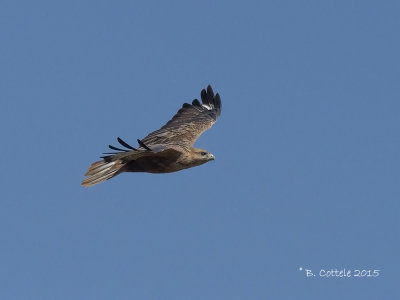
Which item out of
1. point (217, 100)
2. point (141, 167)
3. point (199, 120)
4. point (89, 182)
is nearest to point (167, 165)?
point (141, 167)

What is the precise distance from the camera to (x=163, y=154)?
16891 millimetres

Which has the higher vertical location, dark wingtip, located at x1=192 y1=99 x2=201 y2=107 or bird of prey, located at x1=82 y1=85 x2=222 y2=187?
dark wingtip, located at x1=192 y1=99 x2=201 y2=107

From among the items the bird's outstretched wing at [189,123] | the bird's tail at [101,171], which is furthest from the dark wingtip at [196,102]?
the bird's tail at [101,171]

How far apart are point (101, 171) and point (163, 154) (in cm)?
132

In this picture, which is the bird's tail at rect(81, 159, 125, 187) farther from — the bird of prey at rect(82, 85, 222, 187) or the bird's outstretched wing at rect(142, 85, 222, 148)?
the bird's outstretched wing at rect(142, 85, 222, 148)

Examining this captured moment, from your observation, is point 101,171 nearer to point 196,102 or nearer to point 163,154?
point 163,154

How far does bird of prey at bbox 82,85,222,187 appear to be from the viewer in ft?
52.7

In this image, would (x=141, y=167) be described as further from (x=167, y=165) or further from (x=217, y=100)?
Result: (x=217, y=100)

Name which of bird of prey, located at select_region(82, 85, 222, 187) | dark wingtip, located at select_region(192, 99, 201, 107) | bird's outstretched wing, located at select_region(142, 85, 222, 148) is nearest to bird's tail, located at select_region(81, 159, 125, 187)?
bird of prey, located at select_region(82, 85, 222, 187)

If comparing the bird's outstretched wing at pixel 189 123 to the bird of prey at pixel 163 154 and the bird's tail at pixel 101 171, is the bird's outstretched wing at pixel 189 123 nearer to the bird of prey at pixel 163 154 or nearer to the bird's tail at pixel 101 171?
the bird of prey at pixel 163 154

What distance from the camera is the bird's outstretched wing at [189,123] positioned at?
19.2m

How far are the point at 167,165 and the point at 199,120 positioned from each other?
4.22m

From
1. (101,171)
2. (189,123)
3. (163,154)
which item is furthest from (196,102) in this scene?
(101,171)

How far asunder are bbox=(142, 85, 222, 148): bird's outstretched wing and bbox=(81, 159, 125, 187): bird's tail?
6.50 feet
